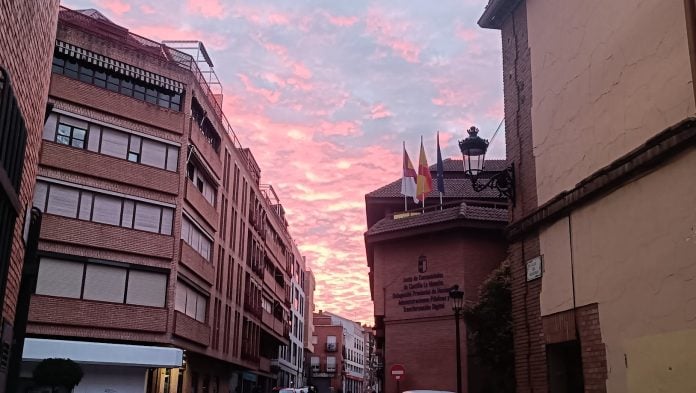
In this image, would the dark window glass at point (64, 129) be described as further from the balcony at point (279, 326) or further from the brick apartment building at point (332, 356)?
the brick apartment building at point (332, 356)

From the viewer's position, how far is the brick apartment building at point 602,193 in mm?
7059

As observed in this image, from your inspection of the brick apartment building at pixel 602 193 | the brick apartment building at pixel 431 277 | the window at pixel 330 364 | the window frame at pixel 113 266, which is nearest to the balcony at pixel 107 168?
the window frame at pixel 113 266

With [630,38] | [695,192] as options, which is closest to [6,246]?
[695,192]

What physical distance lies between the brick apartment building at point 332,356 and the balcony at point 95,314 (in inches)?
2843

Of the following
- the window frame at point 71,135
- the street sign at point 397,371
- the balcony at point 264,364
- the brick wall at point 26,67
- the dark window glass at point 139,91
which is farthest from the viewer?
the balcony at point 264,364

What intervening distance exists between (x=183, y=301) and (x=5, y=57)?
2826 centimetres

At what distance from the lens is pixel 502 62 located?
12352mm

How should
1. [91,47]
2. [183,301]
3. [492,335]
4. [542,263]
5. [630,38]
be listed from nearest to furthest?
[630,38] < [542,263] < [492,335] < [91,47] < [183,301]

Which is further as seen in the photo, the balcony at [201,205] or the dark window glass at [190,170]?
the dark window glass at [190,170]

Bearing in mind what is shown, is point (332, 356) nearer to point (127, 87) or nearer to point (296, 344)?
point (296, 344)

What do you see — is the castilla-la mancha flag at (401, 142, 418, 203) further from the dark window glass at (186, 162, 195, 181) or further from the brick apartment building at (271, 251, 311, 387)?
the brick apartment building at (271, 251, 311, 387)

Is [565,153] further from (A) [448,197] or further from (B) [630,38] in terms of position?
(A) [448,197]

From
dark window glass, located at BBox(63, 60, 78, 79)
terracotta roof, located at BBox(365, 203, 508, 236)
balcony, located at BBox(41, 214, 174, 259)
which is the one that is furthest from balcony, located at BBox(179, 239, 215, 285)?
terracotta roof, located at BBox(365, 203, 508, 236)

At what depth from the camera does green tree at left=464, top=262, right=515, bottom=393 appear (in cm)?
2133
